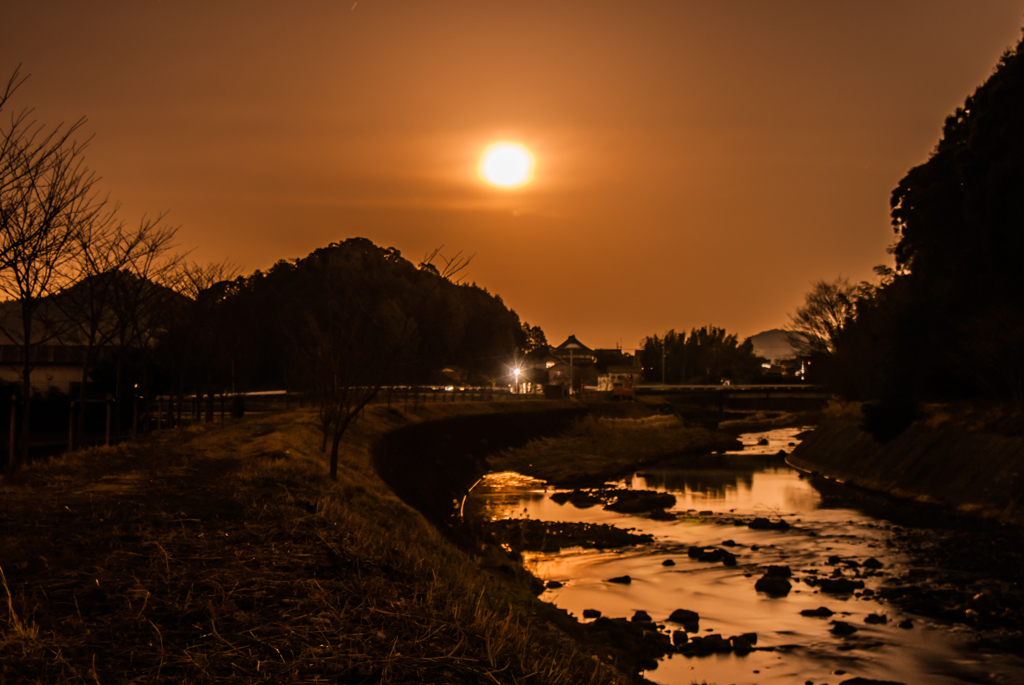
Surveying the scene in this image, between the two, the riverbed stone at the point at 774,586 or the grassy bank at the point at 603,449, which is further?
the grassy bank at the point at 603,449

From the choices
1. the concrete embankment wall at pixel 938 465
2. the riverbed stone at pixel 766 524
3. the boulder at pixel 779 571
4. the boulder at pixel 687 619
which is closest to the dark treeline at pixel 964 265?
the concrete embankment wall at pixel 938 465

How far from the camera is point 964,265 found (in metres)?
34.0

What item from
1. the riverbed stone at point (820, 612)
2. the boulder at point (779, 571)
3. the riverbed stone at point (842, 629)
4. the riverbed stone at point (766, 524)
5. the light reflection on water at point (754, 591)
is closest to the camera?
the light reflection on water at point (754, 591)

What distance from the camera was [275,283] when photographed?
93062mm

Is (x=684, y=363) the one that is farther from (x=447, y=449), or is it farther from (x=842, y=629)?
(x=842, y=629)

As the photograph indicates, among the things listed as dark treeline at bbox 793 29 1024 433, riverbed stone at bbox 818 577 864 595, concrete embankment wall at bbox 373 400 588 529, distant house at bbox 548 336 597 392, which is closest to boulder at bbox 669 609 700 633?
riverbed stone at bbox 818 577 864 595

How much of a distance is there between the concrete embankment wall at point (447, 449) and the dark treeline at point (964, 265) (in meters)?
20.0

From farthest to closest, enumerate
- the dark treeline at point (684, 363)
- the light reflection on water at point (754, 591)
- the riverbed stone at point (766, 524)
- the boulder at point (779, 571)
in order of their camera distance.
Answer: the dark treeline at point (684, 363) → the riverbed stone at point (766, 524) → the boulder at point (779, 571) → the light reflection on water at point (754, 591)

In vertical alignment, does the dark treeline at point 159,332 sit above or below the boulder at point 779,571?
above

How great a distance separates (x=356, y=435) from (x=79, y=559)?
25.5 m

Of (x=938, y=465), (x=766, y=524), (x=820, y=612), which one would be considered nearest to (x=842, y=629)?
(x=820, y=612)

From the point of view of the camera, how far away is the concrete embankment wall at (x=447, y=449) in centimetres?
2941

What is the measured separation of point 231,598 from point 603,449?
50.7 meters

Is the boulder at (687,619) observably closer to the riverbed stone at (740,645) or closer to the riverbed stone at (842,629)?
the riverbed stone at (740,645)
